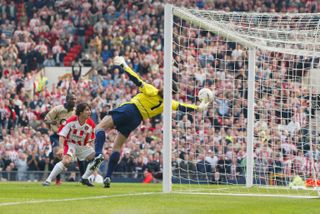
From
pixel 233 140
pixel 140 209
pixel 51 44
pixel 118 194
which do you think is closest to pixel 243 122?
pixel 233 140

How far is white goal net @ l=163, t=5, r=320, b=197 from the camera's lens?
827 inches

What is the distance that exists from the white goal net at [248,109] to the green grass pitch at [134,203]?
1.56 meters

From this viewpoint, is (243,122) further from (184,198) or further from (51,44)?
(51,44)

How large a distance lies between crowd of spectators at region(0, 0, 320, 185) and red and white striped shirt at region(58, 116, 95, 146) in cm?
290

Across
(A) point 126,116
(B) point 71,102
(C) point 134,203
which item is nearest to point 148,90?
(A) point 126,116

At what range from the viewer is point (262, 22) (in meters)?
21.9

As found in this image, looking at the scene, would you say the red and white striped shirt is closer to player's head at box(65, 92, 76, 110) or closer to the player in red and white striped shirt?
the player in red and white striped shirt

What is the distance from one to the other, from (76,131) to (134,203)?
19.3ft

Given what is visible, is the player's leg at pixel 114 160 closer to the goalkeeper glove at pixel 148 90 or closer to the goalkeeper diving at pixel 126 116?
the goalkeeper diving at pixel 126 116

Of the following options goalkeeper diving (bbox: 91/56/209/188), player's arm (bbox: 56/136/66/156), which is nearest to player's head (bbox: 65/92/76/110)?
player's arm (bbox: 56/136/66/156)

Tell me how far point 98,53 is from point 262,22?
67.1ft

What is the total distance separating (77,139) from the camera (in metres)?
22.0

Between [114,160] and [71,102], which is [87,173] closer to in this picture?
[114,160]

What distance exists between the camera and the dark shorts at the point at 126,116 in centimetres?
2131
